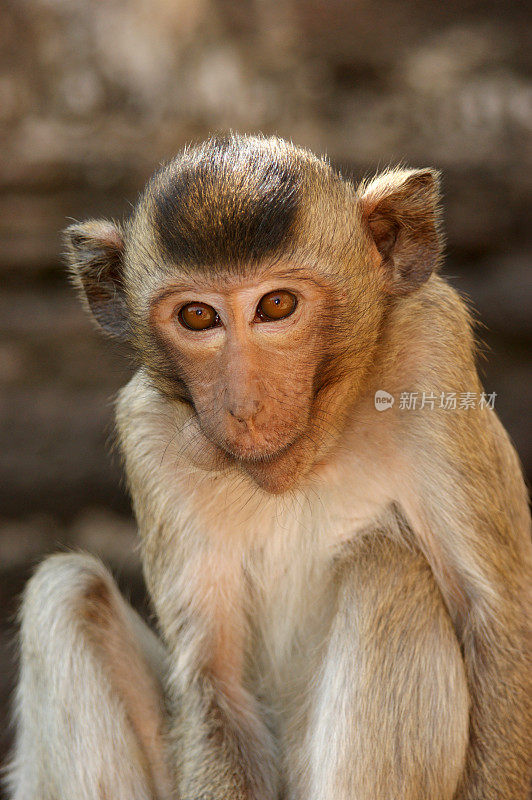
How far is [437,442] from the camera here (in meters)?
3.84

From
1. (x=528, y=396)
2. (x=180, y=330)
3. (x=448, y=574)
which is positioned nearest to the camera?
(x=180, y=330)

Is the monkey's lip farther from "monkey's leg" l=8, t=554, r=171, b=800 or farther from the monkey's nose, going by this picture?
"monkey's leg" l=8, t=554, r=171, b=800

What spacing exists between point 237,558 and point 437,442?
87 centimetres

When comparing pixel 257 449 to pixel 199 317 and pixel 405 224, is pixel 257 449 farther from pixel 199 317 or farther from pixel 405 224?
pixel 405 224

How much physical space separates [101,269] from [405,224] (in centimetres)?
109

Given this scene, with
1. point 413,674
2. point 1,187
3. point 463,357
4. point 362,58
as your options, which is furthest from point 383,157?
point 413,674

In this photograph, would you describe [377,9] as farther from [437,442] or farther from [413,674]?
[413,674]

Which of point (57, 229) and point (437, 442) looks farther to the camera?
point (57, 229)

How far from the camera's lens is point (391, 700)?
3754 millimetres

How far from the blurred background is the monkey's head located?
3.83 metres

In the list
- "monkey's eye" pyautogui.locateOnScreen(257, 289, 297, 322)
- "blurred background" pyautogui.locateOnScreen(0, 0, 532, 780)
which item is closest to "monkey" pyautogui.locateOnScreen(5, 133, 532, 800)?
"monkey's eye" pyautogui.locateOnScreen(257, 289, 297, 322)

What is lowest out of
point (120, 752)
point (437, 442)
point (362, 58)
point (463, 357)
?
point (120, 752)

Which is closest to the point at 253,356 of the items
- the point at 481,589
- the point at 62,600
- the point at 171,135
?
the point at 481,589

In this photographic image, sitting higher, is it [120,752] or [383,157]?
[383,157]
